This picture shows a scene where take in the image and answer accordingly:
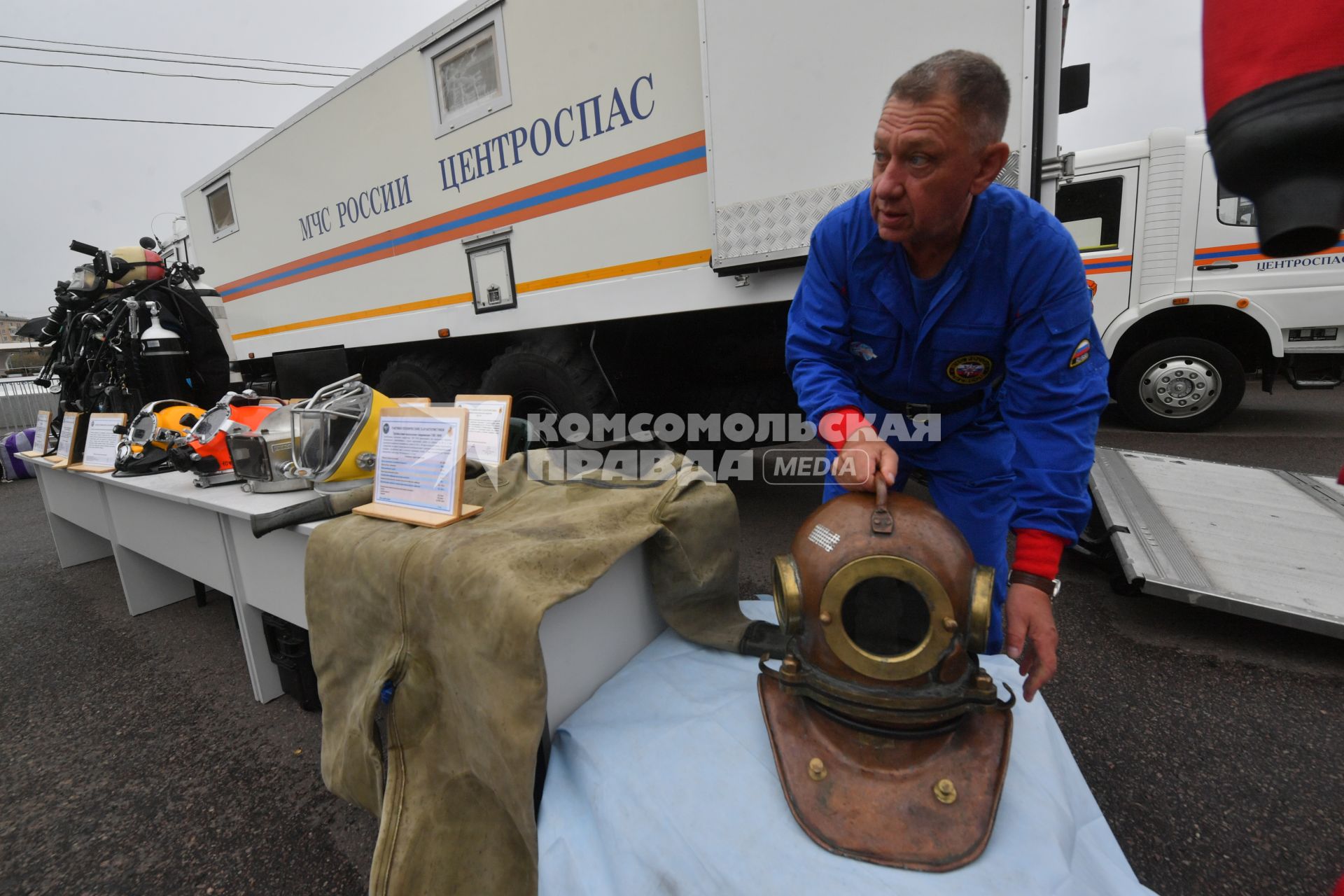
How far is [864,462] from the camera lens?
1005 mm

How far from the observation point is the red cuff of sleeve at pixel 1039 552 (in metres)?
1.00

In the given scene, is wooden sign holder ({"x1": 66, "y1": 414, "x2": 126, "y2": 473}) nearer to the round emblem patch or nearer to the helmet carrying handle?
the helmet carrying handle

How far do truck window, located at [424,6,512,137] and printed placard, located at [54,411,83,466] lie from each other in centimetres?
255

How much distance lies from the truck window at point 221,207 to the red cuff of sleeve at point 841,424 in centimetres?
621

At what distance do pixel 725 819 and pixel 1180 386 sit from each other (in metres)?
6.34

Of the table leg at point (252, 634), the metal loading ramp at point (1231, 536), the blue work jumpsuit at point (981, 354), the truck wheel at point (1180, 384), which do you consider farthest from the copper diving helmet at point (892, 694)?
the truck wheel at point (1180, 384)

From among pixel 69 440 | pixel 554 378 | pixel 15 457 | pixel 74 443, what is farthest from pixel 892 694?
pixel 15 457

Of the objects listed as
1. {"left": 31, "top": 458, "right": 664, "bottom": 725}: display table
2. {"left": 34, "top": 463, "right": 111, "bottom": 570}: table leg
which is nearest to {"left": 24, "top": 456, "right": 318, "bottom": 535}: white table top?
{"left": 31, "top": 458, "right": 664, "bottom": 725}: display table

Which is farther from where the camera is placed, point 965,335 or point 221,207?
point 221,207

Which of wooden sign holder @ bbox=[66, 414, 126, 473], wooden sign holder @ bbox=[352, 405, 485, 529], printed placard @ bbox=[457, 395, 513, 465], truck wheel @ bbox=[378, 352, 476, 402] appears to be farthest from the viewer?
truck wheel @ bbox=[378, 352, 476, 402]

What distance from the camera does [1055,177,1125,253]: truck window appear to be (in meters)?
5.01

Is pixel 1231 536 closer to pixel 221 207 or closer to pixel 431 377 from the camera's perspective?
pixel 431 377

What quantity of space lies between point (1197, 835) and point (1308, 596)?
1.17 metres

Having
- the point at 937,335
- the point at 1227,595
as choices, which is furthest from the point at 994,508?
the point at 1227,595
